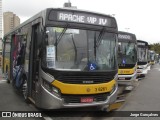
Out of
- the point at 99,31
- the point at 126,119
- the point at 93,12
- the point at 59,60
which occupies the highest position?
the point at 93,12

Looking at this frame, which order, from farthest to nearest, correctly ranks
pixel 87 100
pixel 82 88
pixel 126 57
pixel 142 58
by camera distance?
pixel 142 58 → pixel 126 57 → pixel 87 100 → pixel 82 88

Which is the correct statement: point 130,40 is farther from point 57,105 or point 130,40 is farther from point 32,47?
point 57,105

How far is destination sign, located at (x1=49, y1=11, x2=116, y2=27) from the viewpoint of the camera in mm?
8016

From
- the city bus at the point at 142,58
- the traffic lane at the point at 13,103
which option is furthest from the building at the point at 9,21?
the traffic lane at the point at 13,103

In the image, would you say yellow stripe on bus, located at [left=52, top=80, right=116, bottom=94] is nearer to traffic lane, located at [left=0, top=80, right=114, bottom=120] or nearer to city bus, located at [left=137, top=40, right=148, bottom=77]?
traffic lane, located at [left=0, top=80, right=114, bottom=120]

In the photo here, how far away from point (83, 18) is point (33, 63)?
81.8 inches

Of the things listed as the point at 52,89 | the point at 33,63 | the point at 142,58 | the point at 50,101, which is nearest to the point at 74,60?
the point at 52,89

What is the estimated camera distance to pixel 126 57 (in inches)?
635

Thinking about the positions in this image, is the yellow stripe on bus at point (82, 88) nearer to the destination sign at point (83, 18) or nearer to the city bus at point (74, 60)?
the city bus at point (74, 60)

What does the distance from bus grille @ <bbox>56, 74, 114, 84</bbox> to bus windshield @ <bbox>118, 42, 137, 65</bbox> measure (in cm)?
765

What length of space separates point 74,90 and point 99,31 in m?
1.92

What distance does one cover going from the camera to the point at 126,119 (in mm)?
7844

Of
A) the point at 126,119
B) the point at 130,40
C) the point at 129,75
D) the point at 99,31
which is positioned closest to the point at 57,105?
the point at 126,119

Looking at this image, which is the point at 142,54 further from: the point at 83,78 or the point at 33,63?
the point at 83,78
